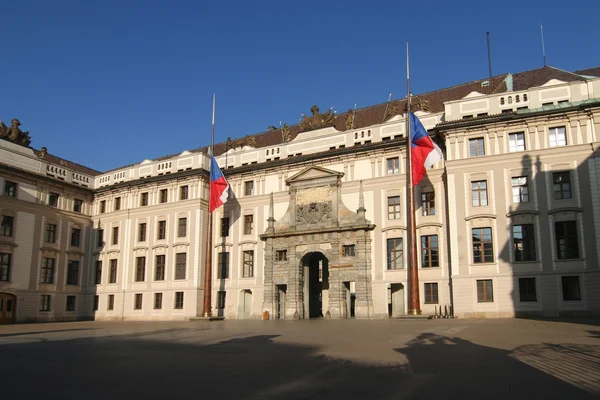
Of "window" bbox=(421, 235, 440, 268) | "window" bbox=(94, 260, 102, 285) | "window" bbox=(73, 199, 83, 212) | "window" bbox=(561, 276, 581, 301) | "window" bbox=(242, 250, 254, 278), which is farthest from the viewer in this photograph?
"window" bbox=(73, 199, 83, 212)

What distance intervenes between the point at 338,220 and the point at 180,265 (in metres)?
16.4

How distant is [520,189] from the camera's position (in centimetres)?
3412

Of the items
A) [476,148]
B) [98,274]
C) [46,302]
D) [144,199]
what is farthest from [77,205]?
[476,148]

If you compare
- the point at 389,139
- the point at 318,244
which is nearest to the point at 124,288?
the point at 318,244

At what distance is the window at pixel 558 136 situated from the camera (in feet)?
110

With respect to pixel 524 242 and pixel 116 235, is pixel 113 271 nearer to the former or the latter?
pixel 116 235

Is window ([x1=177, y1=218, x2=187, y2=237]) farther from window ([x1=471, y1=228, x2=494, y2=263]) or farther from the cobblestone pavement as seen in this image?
the cobblestone pavement

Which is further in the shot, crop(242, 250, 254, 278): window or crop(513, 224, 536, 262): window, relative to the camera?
crop(242, 250, 254, 278): window

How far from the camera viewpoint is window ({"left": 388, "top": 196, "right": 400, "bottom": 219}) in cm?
3894

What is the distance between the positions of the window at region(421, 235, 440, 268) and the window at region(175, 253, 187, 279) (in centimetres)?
2230

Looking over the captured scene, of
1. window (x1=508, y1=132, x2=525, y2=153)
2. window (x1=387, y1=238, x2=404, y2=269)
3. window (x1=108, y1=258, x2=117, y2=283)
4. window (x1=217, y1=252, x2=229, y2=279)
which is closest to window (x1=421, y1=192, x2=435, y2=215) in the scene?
window (x1=387, y1=238, x2=404, y2=269)

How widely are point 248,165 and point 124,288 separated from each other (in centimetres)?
1784

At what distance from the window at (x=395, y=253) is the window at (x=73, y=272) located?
3316cm

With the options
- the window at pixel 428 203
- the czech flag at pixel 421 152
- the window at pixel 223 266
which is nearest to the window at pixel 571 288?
the window at pixel 428 203
